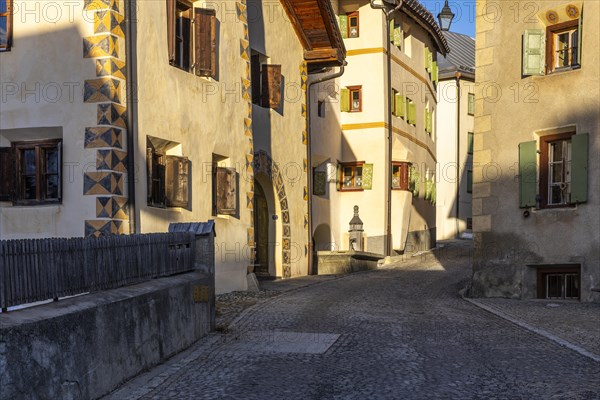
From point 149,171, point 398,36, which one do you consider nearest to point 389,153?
point 398,36

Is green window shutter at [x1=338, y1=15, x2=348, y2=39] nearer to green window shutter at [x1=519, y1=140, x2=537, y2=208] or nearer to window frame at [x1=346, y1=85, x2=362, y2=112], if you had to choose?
window frame at [x1=346, y1=85, x2=362, y2=112]

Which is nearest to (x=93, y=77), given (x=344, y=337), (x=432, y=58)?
(x=344, y=337)

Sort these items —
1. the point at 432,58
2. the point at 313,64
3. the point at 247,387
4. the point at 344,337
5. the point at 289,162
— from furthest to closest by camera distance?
the point at 432,58
the point at 313,64
the point at 289,162
the point at 344,337
the point at 247,387

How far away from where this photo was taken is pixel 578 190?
14875 millimetres

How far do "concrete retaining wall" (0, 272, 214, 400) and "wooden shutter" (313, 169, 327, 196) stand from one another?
1699cm

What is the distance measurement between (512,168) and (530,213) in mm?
999

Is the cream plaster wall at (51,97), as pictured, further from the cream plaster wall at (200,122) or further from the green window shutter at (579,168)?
the green window shutter at (579,168)

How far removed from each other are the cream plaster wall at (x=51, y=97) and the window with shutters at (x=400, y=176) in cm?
1984

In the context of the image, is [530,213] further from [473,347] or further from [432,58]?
[432,58]

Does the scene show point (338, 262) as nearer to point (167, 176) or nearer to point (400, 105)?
point (400, 105)

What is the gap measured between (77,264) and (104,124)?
5361 millimetres

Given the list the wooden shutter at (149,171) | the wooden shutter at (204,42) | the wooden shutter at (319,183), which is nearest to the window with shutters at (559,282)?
the wooden shutter at (204,42)

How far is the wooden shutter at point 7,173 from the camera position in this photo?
12844 millimetres

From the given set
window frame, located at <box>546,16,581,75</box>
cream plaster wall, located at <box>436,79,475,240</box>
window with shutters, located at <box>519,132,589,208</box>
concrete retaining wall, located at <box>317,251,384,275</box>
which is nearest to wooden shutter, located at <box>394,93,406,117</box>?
concrete retaining wall, located at <box>317,251,384,275</box>
